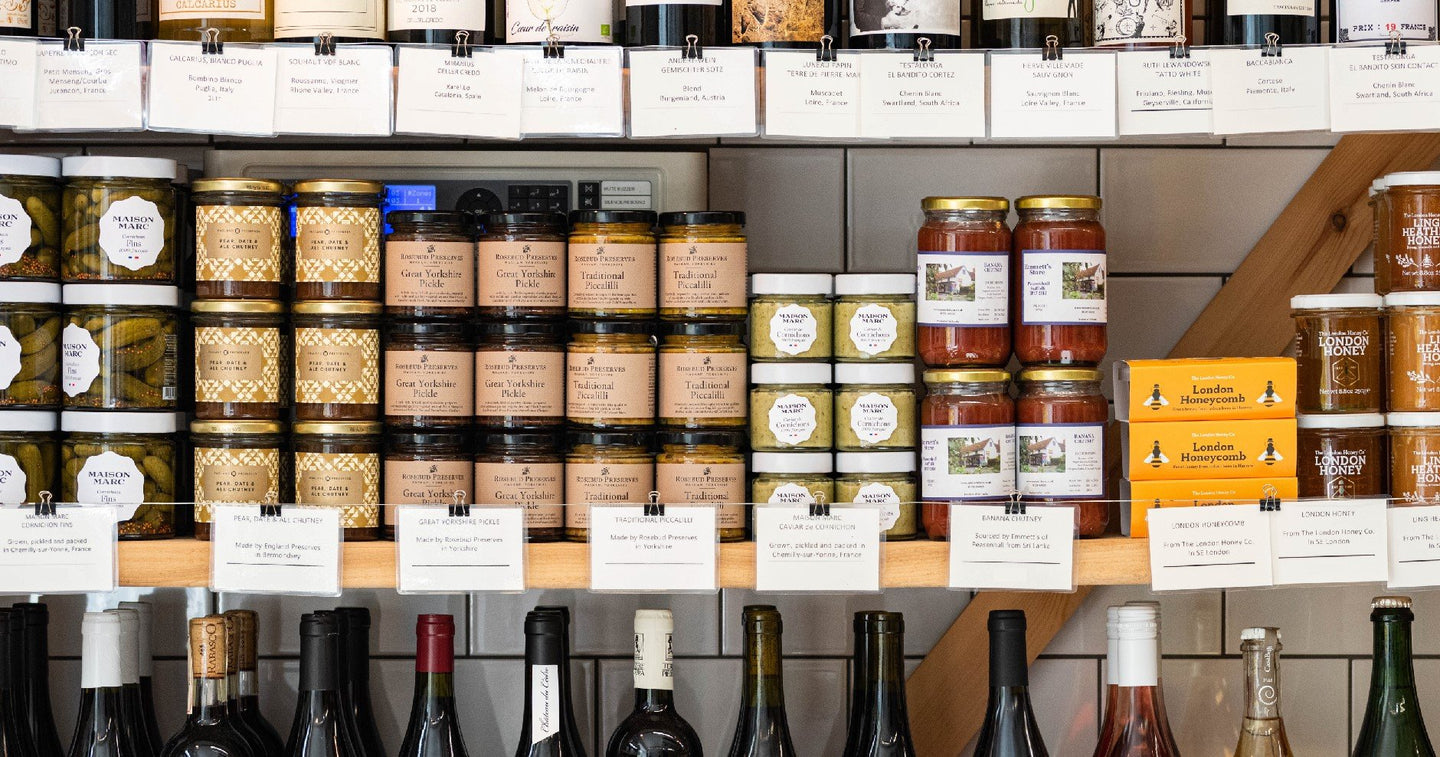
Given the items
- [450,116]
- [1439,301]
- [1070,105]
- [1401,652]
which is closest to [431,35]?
[450,116]

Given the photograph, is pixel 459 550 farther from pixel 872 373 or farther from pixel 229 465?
pixel 872 373

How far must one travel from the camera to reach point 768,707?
4.28 feet

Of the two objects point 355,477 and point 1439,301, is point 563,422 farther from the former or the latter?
point 1439,301

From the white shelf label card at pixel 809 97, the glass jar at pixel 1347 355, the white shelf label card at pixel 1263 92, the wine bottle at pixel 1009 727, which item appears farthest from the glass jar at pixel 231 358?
the glass jar at pixel 1347 355

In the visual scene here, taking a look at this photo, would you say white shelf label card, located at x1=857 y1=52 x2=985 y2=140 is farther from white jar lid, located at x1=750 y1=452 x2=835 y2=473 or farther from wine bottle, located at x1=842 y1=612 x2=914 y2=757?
wine bottle, located at x1=842 y1=612 x2=914 y2=757

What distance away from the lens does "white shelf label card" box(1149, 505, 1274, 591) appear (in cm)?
109

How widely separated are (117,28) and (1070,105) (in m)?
0.83

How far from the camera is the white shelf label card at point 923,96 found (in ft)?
3.54

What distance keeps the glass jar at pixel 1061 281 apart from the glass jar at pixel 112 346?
0.75 meters

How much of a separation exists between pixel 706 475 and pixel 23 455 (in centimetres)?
59

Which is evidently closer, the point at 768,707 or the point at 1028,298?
the point at 1028,298

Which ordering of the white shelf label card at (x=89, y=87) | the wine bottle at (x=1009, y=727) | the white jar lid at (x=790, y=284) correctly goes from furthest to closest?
1. the wine bottle at (x=1009, y=727)
2. the white jar lid at (x=790, y=284)
3. the white shelf label card at (x=89, y=87)

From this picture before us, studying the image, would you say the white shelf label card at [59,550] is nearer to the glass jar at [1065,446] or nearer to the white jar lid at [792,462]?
the white jar lid at [792,462]

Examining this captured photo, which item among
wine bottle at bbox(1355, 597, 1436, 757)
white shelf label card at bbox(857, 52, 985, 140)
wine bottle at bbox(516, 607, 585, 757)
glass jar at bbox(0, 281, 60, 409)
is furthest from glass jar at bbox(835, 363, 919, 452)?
glass jar at bbox(0, 281, 60, 409)
